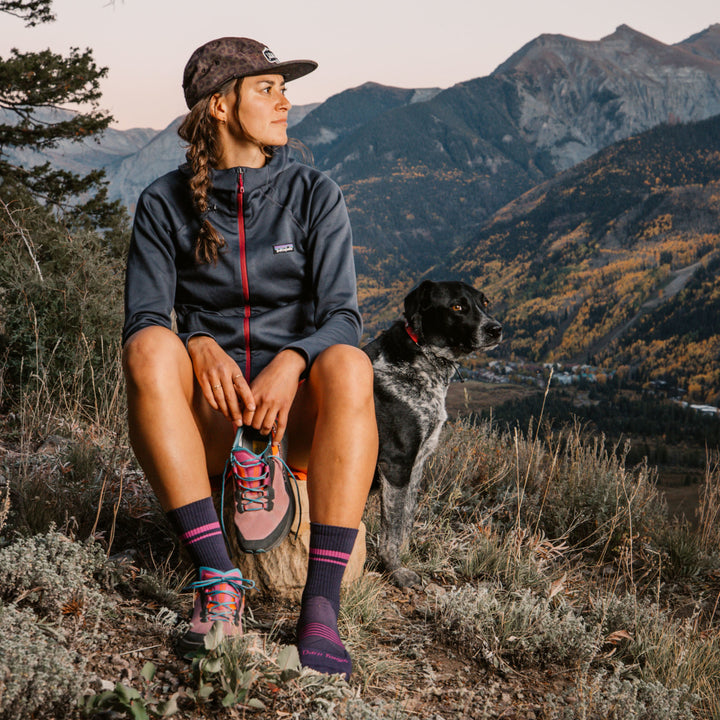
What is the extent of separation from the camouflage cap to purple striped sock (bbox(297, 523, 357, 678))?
1491 mm

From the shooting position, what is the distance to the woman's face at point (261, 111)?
2.16m

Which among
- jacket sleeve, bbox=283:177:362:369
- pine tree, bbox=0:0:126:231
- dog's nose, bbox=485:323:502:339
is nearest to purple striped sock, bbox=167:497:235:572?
jacket sleeve, bbox=283:177:362:369

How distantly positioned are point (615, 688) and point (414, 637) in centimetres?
67

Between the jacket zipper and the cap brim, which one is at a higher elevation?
the cap brim

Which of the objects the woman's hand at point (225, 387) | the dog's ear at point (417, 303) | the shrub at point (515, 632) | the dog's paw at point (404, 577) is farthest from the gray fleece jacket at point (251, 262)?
the dog's paw at point (404, 577)

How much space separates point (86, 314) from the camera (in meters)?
5.11

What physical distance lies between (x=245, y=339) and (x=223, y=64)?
93 centimetres

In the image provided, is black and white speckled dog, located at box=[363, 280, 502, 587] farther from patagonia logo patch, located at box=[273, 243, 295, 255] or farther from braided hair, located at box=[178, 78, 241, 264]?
braided hair, located at box=[178, 78, 241, 264]

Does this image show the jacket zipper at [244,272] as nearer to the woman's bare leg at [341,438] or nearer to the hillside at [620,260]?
the woman's bare leg at [341,438]

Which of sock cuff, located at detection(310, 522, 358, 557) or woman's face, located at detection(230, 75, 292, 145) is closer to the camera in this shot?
sock cuff, located at detection(310, 522, 358, 557)

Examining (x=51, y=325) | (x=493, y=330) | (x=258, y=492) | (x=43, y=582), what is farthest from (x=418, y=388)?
(x=51, y=325)

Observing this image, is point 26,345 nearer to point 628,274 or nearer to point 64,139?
point 64,139

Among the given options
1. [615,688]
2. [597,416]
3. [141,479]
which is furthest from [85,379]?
[597,416]

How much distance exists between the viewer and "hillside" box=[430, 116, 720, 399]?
89.1 metres
